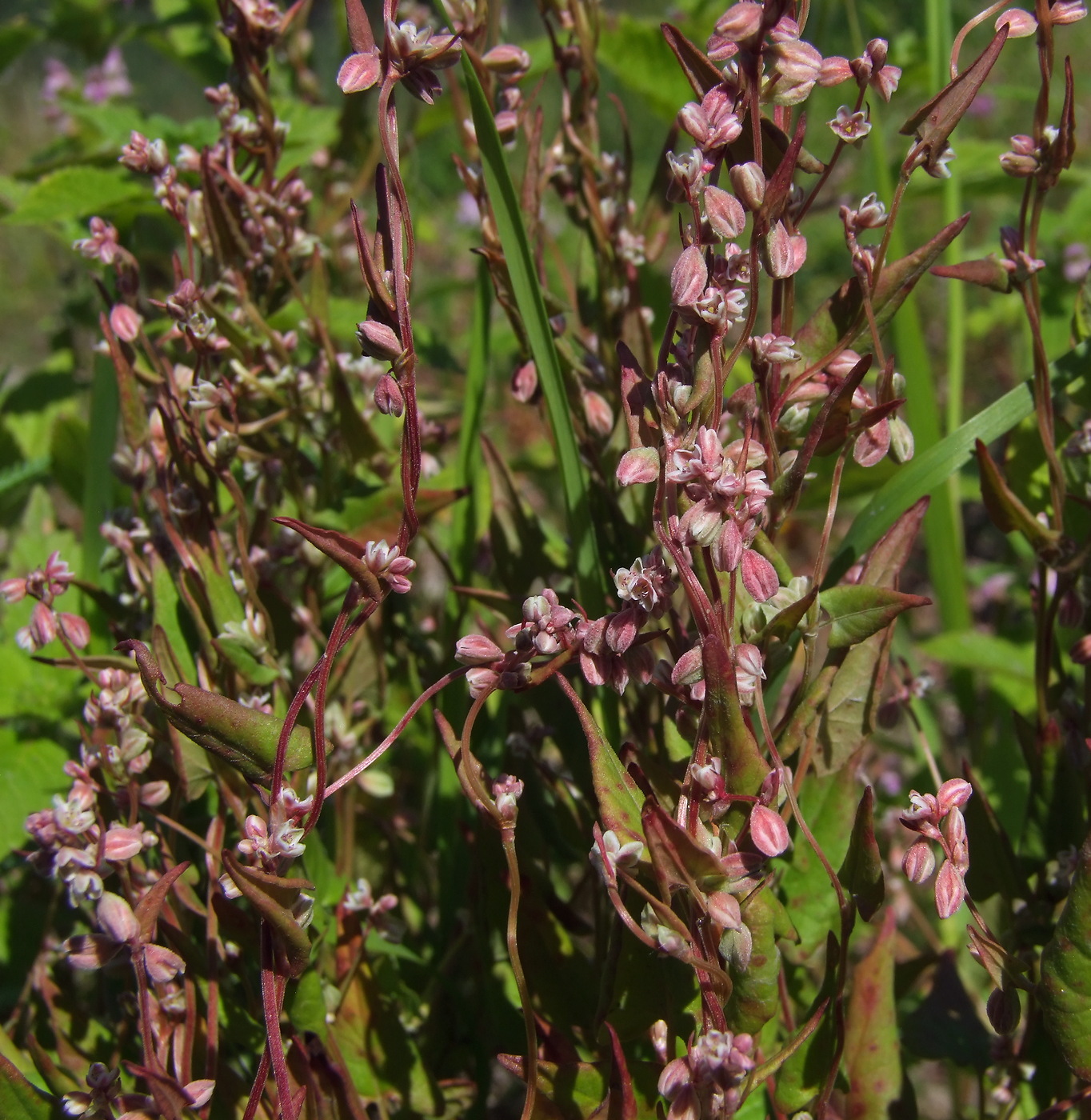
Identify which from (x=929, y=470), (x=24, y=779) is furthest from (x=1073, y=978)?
(x=24, y=779)

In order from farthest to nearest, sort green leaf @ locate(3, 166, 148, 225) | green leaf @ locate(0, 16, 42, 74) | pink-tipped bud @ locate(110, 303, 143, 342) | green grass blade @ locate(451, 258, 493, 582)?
green leaf @ locate(0, 16, 42, 74), green leaf @ locate(3, 166, 148, 225), green grass blade @ locate(451, 258, 493, 582), pink-tipped bud @ locate(110, 303, 143, 342)

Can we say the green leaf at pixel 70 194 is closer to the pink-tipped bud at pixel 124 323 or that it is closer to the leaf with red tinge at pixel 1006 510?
the pink-tipped bud at pixel 124 323

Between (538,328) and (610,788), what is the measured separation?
29cm

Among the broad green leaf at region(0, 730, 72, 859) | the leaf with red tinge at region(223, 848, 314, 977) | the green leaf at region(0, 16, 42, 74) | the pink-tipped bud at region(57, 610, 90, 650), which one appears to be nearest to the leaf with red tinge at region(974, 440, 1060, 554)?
the leaf with red tinge at region(223, 848, 314, 977)

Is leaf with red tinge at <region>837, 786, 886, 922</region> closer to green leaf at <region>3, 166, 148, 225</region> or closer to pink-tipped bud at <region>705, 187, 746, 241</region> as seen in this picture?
pink-tipped bud at <region>705, 187, 746, 241</region>

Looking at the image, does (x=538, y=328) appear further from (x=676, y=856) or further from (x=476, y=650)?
(x=676, y=856)

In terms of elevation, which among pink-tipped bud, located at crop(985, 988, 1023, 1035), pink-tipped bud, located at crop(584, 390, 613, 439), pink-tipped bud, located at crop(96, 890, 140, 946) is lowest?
pink-tipped bud, located at crop(985, 988, 1023, 1035)

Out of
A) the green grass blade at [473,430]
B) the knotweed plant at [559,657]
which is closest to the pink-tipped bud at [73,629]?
the knotweed plant at [559,657]

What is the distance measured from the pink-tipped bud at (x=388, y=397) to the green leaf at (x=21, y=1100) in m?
0.45

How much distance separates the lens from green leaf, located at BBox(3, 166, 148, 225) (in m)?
0.99

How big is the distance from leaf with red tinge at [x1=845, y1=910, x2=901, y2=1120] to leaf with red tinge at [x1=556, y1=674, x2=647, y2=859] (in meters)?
0.24

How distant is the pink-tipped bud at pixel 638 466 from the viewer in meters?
0.51

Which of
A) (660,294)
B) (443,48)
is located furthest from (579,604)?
(660,294)

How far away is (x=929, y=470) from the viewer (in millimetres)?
686
